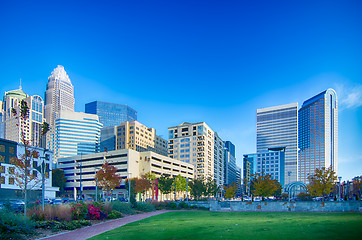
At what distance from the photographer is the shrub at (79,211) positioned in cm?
2273

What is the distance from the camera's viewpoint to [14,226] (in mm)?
15219

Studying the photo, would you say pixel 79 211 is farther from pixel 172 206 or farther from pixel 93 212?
pixel 172 206

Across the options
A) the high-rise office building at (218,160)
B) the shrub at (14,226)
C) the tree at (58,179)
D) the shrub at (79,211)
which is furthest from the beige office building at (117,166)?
the shrub at (14,226)

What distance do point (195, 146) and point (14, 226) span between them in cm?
12171

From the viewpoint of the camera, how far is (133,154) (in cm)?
10300

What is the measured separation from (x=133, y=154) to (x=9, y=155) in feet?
148

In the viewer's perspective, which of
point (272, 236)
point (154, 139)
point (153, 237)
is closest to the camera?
point (272, 236)

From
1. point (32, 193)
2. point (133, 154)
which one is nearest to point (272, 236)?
point (32, 193)

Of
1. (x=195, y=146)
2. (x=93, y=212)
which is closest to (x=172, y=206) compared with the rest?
(x=93, y=212)

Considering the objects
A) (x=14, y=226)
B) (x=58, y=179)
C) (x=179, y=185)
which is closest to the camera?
(x=14, y=226)

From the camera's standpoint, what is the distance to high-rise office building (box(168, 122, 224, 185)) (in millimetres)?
134625

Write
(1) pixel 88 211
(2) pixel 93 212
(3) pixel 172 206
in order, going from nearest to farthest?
(1) pixel 88 211 → (2) pixel 93 212 → (3) pixel 172 206

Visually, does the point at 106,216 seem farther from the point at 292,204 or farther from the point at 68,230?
the point at 292,204

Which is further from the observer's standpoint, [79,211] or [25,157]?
[79,211]
